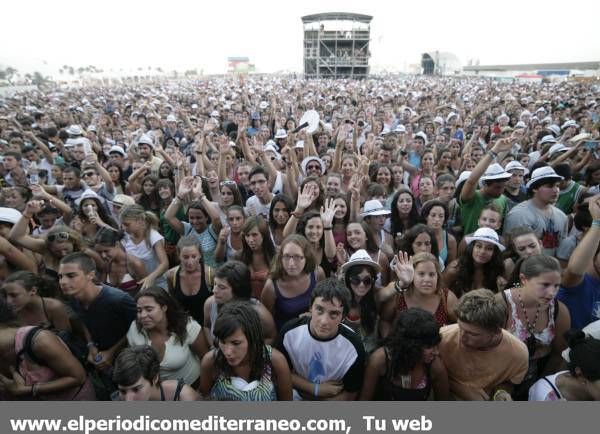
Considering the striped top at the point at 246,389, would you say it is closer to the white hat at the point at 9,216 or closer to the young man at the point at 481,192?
the white hat at the point at 9,216

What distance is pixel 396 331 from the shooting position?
212cm

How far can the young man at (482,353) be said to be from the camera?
202 cm

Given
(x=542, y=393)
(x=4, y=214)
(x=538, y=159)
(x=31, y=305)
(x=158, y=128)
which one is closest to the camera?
(x=542, y=393)

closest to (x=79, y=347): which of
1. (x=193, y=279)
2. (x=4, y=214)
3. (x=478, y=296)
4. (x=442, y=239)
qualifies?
(x=193, y=279)

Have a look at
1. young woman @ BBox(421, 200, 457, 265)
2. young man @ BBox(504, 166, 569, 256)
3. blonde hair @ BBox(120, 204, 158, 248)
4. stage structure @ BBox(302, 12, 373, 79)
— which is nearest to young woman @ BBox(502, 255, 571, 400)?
young woman @ BBox(421, 200, 457, 265)

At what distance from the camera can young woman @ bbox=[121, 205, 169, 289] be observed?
11.6 ft

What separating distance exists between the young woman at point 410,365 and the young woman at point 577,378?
0.50 meters

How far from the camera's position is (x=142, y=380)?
187cm

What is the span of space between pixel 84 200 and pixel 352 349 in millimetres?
3360

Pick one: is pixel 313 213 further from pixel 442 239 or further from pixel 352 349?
pixel 352 349

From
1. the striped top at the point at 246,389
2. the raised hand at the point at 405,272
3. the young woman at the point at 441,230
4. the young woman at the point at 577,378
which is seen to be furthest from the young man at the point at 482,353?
the young woman at the point at 441,230

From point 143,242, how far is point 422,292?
2.60 m

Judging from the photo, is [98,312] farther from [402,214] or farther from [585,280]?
[585,280]

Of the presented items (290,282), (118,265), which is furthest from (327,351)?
(118,265)
